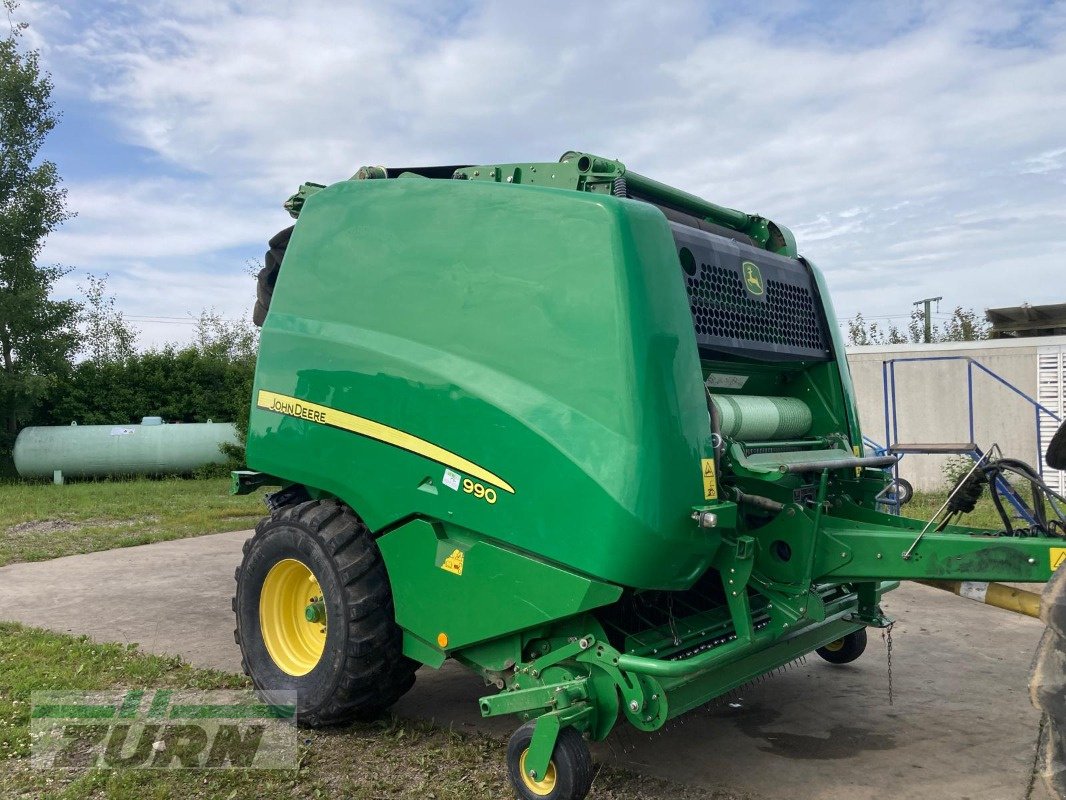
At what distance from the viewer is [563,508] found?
3.13 meters

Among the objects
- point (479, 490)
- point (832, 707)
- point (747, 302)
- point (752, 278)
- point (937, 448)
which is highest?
point (752, 278)

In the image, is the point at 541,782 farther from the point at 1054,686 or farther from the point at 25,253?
the point at 25,253

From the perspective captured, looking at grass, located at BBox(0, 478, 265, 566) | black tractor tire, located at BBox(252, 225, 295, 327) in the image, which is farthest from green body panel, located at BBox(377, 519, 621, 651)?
grass, located at BBox(0, 478, 265, 566)

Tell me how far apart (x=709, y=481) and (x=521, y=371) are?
2.61 feet

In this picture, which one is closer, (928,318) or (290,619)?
(290,619)

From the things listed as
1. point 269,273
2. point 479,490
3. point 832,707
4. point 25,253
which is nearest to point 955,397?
point 832,707

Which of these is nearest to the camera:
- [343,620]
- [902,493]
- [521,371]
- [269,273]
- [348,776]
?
[521,371]

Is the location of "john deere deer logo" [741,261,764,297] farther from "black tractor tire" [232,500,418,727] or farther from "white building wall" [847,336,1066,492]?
"white building wall" [847,336,1066,492]

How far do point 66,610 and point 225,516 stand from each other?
16.8 feet

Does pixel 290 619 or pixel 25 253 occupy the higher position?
pixel 25 253

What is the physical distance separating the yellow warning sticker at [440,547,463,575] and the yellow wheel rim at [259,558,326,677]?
3.13ft

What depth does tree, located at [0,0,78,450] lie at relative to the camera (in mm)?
16875

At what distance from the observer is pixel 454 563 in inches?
138

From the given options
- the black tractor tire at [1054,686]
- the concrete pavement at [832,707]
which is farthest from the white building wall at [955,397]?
the black tractor tire at [1054,686]
